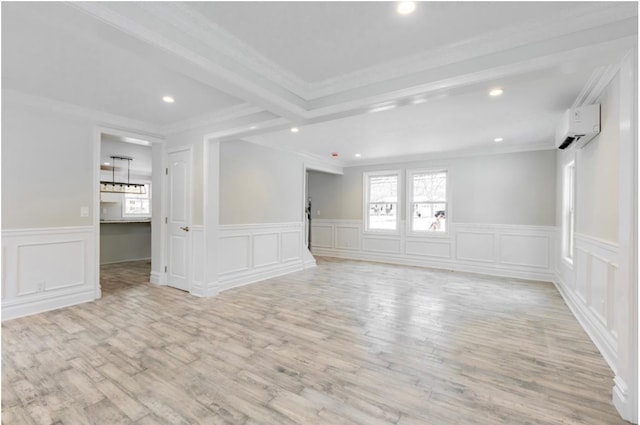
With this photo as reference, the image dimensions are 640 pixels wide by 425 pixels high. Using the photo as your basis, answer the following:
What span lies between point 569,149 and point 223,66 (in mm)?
4816

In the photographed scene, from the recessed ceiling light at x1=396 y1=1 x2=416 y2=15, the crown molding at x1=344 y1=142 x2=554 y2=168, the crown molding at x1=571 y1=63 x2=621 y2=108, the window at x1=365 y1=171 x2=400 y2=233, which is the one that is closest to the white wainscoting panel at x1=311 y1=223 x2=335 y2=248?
the window at x1=365 y1=171 x2=400 y2=233

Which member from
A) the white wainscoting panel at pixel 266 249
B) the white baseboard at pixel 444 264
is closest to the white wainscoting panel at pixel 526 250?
the white baseboard at pixel 444 264

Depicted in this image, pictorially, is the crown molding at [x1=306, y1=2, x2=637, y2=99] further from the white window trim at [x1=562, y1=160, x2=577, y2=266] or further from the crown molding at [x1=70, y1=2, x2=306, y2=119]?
the white window trim at [x1=562, y1=160, x2=577, y2=266]

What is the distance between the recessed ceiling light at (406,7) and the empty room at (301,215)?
0.04ft

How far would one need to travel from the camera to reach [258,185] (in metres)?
5.48

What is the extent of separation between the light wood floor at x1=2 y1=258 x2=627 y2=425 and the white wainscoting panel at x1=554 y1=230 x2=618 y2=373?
0.15m

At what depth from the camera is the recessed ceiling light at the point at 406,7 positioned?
75.7 inches

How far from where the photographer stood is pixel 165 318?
137 inches

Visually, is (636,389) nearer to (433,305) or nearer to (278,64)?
(433,305)

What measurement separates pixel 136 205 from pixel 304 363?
6.81 metres

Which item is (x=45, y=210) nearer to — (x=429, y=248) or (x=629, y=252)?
(x=629, y=252)

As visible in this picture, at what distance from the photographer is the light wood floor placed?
6.23 feet

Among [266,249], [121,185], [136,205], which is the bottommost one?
[266,249]

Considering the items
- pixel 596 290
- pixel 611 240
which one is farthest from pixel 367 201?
pixel 611 240
